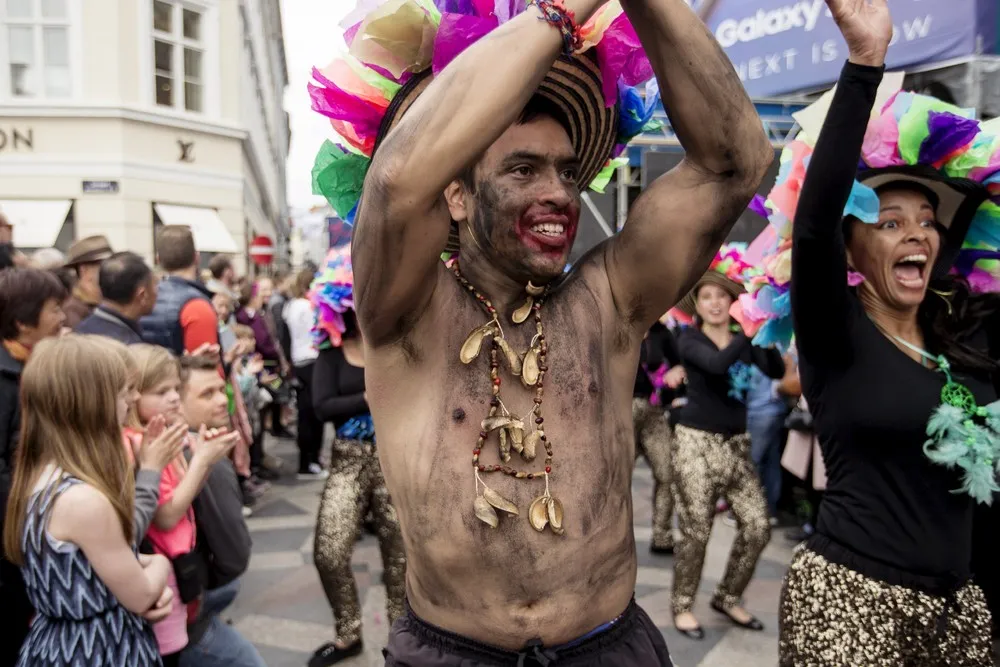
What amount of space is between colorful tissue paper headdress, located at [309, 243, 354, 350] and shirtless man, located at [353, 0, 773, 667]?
8.01 ft

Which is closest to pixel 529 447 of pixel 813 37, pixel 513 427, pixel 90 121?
pixel 513 427

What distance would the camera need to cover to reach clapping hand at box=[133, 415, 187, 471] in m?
2.52

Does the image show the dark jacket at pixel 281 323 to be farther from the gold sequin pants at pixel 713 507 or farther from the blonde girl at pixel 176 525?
the blonde girl at pixel 176 525

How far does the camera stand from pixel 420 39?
5.08 feet

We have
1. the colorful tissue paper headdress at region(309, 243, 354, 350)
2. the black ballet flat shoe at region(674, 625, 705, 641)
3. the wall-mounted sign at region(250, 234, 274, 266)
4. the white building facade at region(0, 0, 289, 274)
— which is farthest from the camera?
the wall-mounted sign at region(250, 234, 274, 266)

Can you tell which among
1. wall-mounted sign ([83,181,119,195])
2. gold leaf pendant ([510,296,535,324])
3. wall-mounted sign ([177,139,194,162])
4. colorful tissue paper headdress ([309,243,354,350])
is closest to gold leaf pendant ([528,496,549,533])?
gold leaf pendant ([510,296,535,324])

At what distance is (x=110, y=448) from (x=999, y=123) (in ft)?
9.12

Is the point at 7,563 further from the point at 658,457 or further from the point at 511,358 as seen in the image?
the point at 658,457

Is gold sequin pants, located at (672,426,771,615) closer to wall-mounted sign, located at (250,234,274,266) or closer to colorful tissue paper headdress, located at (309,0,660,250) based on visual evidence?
colorful tissue paper headdress, located at (309,0,660,250)

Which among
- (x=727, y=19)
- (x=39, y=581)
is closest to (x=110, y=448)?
(x=39, y=581)

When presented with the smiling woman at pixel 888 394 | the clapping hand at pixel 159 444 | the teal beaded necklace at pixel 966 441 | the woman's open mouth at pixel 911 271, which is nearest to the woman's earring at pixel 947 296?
the smiling woman at pixel 888 394

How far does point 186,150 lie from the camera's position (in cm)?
1673

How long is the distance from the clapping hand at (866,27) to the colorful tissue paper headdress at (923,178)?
1.26 ft

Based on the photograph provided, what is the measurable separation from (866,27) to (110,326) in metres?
3.60
